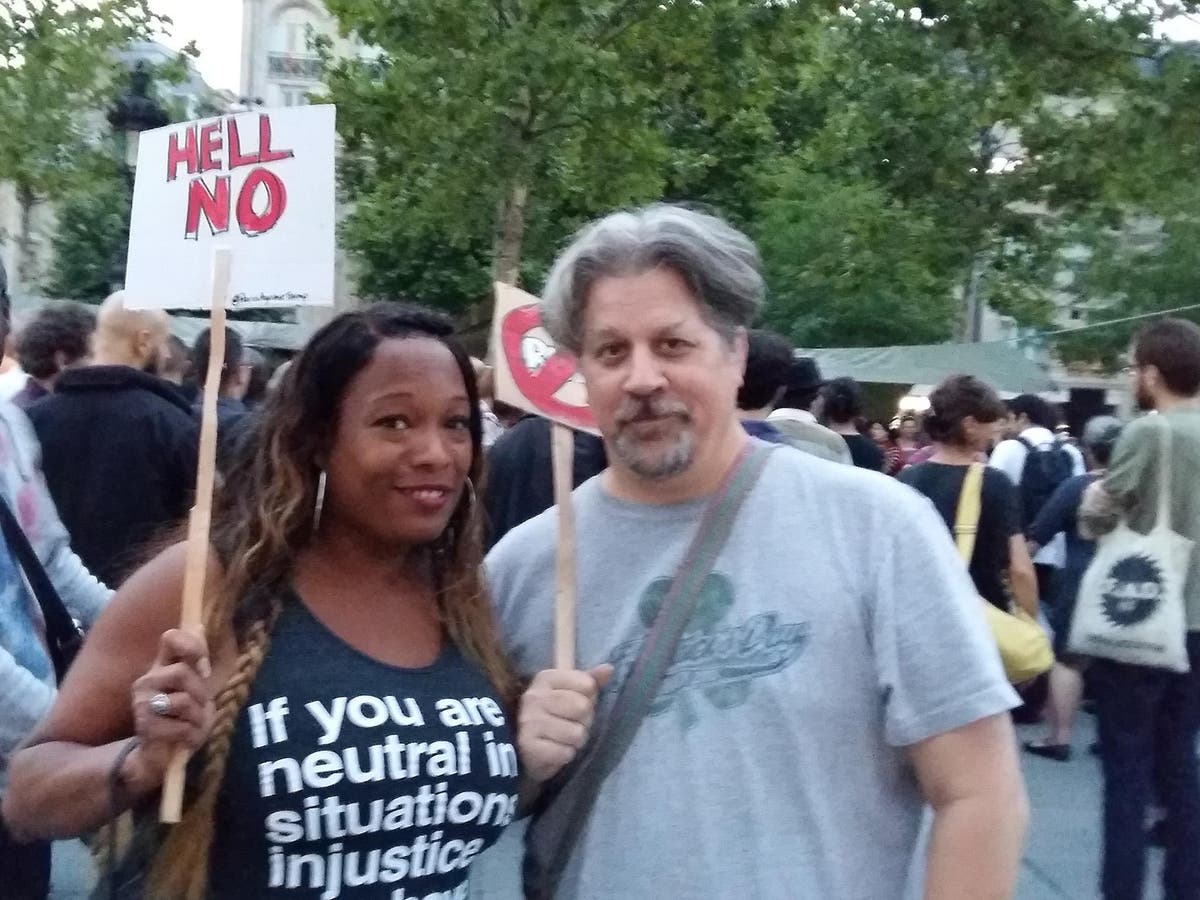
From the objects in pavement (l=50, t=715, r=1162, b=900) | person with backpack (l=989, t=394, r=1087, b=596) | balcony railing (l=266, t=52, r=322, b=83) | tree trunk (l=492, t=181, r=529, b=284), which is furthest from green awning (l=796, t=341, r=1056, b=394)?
balcony railing (l=266, t=52, r=322, b=83)

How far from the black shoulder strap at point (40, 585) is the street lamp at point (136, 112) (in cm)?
639

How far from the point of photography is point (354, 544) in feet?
7.34

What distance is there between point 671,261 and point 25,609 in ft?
4.50

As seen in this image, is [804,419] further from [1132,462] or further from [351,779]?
[351,779]

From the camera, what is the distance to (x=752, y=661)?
2.00 meters

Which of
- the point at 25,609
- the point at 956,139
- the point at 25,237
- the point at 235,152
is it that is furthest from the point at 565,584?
the point at 25,237

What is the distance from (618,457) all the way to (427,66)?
55.3 feet

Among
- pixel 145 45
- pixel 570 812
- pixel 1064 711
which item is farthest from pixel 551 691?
pixel 145 45

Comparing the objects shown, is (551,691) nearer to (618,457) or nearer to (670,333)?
(618,457)

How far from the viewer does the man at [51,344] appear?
535 cm

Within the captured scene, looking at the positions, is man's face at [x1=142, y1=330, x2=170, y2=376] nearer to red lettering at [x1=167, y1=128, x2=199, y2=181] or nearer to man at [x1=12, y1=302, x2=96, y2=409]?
man at [x1=12, y1=302, x2=96, y2=409]

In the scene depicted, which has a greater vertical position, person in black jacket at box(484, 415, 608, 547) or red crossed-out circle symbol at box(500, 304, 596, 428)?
red crossed-out circle symbol at box(500, 304, 596, 428)

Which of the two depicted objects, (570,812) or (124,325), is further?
(124,325)

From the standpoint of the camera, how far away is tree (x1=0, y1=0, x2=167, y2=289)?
17391mm
